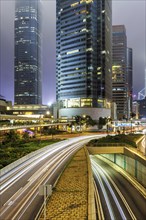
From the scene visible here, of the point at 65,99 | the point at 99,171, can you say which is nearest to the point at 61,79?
the point at 65,99

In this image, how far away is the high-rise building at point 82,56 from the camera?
176250mm

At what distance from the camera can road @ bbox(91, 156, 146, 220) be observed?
30.2 meters

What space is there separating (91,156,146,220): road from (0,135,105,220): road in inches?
296

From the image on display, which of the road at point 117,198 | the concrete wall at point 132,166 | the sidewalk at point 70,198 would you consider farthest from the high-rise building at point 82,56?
the sidewalk at point 70,198

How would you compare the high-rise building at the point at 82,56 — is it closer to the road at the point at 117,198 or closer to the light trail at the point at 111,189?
the light trail at the point at 111,189

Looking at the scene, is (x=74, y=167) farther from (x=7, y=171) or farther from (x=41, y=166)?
(x=7, y=171)

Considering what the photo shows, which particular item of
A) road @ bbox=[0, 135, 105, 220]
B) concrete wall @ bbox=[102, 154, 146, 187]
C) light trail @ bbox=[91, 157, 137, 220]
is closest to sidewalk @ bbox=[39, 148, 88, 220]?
road @ bbox=[0, 135, 105, 220]

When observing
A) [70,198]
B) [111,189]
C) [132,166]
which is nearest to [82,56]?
[132,166]

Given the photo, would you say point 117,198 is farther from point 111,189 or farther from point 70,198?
point 70,198

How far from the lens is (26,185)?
28.5m

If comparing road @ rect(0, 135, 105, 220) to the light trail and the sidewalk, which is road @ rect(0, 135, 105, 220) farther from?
the light trail

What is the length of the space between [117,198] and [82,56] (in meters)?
151

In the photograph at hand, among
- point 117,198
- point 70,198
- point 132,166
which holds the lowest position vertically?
point 117,198

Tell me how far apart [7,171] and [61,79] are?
15351cm
